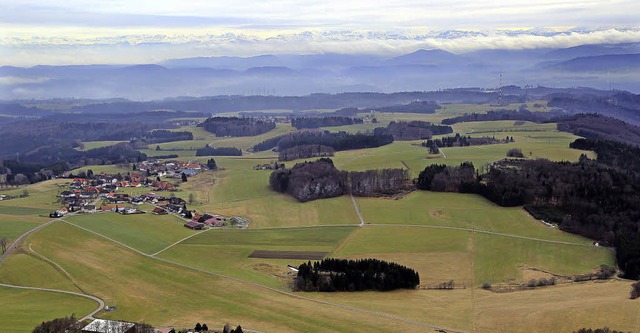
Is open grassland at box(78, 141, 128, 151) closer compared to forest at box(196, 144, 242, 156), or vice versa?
forest at box(196, 144, 242, 156)

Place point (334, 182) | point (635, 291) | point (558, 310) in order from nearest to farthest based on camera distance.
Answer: point (558, 310) → point (635, 291) → point (334, 182)

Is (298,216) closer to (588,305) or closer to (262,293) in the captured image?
(262,293)

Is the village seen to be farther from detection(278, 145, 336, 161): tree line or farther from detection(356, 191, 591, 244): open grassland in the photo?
detection(356, 191, 591, 244): open grassland

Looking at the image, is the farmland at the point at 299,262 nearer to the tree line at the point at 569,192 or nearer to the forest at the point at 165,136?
the tree line at the point at 569,192

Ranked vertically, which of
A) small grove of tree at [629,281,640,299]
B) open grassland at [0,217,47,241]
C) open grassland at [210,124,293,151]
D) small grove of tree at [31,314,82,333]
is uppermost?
open grassland at [210,124,293,151]

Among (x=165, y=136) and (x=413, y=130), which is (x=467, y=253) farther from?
(x=165, y=136)

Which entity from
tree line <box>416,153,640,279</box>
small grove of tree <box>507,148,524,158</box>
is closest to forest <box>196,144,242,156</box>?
small grove of tree <box>507,148,524,158</box>

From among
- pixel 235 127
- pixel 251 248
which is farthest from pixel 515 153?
pixel 235 127
